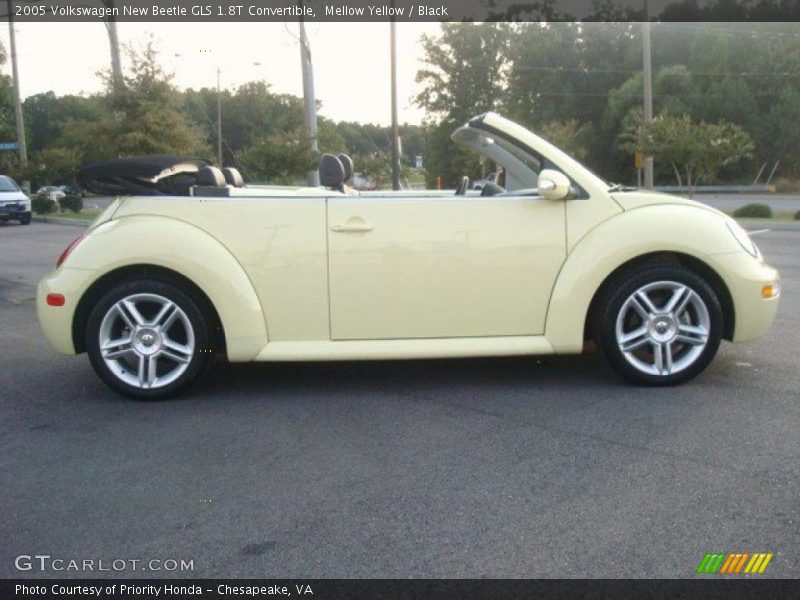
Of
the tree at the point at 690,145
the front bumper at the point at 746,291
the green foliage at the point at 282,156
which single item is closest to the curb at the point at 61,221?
the green foliage at the point at 282,156

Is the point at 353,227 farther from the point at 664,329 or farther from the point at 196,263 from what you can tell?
the point at 664,329

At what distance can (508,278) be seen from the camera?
16.4ft

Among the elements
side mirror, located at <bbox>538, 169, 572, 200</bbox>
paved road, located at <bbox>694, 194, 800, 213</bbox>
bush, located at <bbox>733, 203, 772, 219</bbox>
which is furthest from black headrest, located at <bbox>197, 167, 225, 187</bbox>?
paved road, located at <bbox>694, 194, 800, 213</bbox>

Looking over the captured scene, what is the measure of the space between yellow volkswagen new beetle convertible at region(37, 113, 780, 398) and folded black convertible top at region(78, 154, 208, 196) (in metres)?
0.23

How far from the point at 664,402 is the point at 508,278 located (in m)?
1.11

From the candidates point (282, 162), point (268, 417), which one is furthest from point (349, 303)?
point (282, 162)

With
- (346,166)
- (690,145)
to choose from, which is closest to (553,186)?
(346,166)

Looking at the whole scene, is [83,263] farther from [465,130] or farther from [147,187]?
[465,130]

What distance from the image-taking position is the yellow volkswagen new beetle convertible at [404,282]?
16.3 ft

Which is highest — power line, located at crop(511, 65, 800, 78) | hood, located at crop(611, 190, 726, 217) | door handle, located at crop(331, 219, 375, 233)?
power line, located at crop(511, 65, 800, 78)

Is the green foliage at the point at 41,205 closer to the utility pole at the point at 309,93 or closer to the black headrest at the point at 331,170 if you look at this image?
the utility pole at the point at 309,93

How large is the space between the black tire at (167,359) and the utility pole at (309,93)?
16957 mm

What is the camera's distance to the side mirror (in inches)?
193

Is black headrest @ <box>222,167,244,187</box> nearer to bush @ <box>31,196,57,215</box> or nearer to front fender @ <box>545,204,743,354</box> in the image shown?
front fender @ <box>545,204,743,354</box>
